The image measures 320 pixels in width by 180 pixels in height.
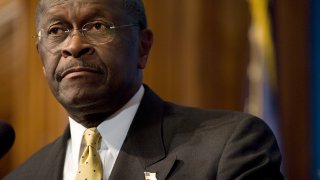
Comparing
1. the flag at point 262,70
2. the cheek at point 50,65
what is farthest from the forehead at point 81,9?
the flag at point 262,70

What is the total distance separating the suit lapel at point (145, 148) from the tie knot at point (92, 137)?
96 millimetres

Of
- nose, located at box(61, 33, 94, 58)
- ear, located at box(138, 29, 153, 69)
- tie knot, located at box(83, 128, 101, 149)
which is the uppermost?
nose, located at box(61, 33, 94, 58)

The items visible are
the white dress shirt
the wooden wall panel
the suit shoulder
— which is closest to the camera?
the white dress shirt

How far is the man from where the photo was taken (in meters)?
1.57

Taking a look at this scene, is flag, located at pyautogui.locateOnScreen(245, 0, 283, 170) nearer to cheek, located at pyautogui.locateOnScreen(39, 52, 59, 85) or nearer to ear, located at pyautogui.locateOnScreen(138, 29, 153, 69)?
ear, located at pyautogui.locateOnScreen(138, 29, 153, 69)

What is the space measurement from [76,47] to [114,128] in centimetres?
31

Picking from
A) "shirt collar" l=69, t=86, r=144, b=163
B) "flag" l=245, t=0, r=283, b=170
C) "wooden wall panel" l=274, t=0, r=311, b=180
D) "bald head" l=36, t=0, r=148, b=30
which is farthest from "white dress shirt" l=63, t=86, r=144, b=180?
"wooden wall panel" l=274, t=0, r=311, b=180

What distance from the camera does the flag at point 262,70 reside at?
2.78m

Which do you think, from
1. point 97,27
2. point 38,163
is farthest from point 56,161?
point 97,27

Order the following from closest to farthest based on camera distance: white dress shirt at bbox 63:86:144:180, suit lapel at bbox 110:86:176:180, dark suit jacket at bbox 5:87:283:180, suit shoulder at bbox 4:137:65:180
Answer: dark suit jacket at bbox 5:87:283:180 → suit lapel at bbox 110:86:176:180 → white dress shirt at bbox 63:86:144:180 → suit shoulder at bbox 4:137:65:180

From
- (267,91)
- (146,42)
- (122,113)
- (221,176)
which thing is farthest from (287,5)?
(221,176)

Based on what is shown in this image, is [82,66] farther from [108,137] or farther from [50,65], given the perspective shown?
[108,137]

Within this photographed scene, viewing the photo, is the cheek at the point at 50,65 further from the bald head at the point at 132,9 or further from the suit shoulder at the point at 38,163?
the suit shoulder at the point at 38,163

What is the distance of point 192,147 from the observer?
1.62 metres
